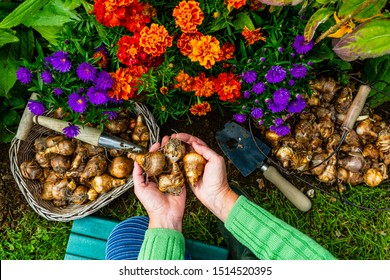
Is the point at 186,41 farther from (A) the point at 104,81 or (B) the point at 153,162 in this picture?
(B) the point at 153,162

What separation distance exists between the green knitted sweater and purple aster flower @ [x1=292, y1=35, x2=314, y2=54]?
620 mm

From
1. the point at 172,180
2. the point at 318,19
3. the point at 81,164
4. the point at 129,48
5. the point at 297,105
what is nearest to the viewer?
the point at 318,19

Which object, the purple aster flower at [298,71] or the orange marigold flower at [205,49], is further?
the purple aster flower at [298,71]

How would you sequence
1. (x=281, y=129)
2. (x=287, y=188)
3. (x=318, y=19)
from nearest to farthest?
(x=318, y=19) → (x=281, y=129) → (x=287, y=188)

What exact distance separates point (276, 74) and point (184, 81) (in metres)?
0.36

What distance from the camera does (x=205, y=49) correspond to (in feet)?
4.88

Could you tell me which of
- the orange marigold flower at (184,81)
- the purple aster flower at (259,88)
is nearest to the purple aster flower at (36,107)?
the orange marigold flower at (184,81)

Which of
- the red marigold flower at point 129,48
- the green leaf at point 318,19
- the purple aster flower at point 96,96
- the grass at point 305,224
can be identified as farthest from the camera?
the grass at point 305,224

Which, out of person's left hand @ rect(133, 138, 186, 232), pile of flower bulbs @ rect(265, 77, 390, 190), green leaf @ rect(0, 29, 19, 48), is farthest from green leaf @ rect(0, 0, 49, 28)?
pile of flower bulbs @ rect(265, 77, 390, 190)

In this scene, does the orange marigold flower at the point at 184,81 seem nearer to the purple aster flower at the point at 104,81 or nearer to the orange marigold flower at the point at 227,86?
the orange marigold flower at the point at 227,86

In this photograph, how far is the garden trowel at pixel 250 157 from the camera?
2098mm

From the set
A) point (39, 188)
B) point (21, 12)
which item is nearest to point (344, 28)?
point (21, 12)

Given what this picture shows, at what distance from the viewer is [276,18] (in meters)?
1.72

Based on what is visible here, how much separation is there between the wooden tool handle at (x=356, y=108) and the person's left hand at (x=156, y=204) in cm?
85
